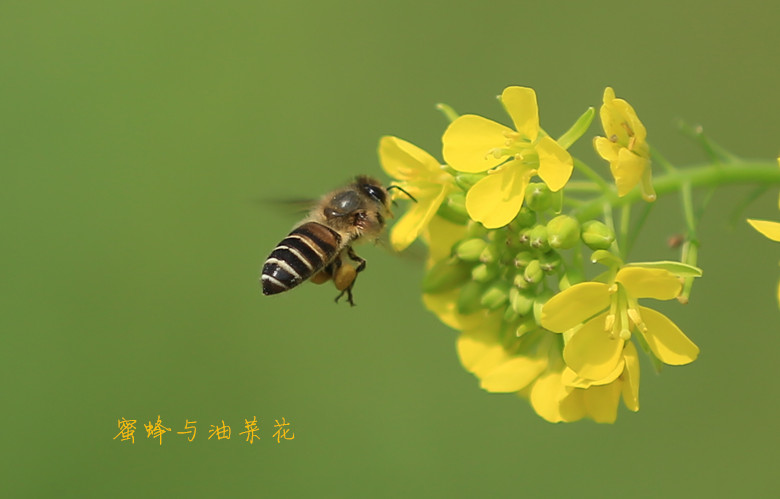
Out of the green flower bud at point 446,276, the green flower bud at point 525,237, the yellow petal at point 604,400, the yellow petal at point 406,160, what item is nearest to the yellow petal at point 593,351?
the yellow petal at point 604,400

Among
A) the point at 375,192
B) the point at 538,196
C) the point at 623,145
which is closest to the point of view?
the point at 623,145

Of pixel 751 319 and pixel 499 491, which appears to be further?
pixel 751 319

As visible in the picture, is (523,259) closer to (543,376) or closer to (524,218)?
(524,218)

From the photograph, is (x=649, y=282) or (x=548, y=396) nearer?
(x=649, y=282)

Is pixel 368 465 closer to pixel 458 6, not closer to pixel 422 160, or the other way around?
pixel 422 160

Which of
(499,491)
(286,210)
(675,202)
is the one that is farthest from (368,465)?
(675,202)

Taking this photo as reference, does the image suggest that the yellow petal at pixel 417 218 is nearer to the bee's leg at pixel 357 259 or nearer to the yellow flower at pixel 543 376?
the bee's leg at pixel 357 259

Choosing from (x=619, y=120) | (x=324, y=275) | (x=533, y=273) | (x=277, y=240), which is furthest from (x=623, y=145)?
(x=277, y=240)
